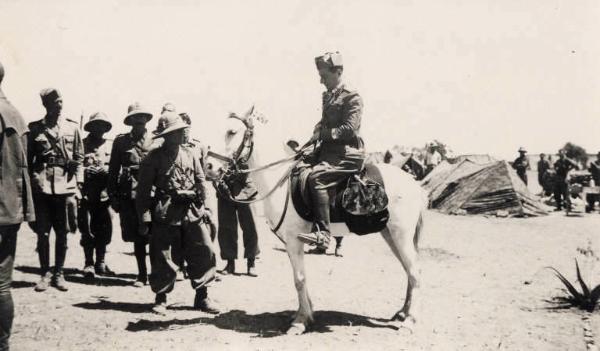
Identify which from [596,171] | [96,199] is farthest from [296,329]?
[596,171]

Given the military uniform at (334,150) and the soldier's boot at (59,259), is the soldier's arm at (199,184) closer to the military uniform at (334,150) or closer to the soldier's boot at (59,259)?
the military uniform at (334,150)

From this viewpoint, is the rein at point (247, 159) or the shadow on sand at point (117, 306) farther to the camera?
the shadow on sand at point (117, 306)

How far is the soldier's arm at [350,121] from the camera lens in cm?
566

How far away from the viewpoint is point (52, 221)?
23.1 ft

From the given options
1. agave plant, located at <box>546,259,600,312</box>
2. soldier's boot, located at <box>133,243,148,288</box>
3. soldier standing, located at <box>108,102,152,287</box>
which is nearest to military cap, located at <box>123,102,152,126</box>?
soldier standing, located at <box>108,102,152,287</box>

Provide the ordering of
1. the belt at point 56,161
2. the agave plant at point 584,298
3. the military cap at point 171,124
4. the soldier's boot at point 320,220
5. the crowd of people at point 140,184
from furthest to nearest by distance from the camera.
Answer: the belt at point 56,161, the agave plant at point 584,298, the military cap at point 171,124, the soldier's boot at point 320,220, the crowd of people at point 140,184

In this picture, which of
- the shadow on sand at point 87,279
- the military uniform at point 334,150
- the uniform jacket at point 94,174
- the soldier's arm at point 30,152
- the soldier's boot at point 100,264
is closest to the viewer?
the military uniform at point 334,150

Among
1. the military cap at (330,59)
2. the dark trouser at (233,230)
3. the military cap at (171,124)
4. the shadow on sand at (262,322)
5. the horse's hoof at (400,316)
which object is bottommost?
the shadow on sand at (262,322)

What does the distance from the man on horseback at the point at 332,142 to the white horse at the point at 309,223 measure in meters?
0.27

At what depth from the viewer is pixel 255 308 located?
21.8ft

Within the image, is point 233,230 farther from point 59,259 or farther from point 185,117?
point 59,259

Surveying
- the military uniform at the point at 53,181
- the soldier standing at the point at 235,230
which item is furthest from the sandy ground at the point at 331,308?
the military uniform at the point at 53,181

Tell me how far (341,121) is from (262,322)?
2.55 m

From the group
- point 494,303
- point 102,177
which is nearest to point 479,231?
point 494,303
